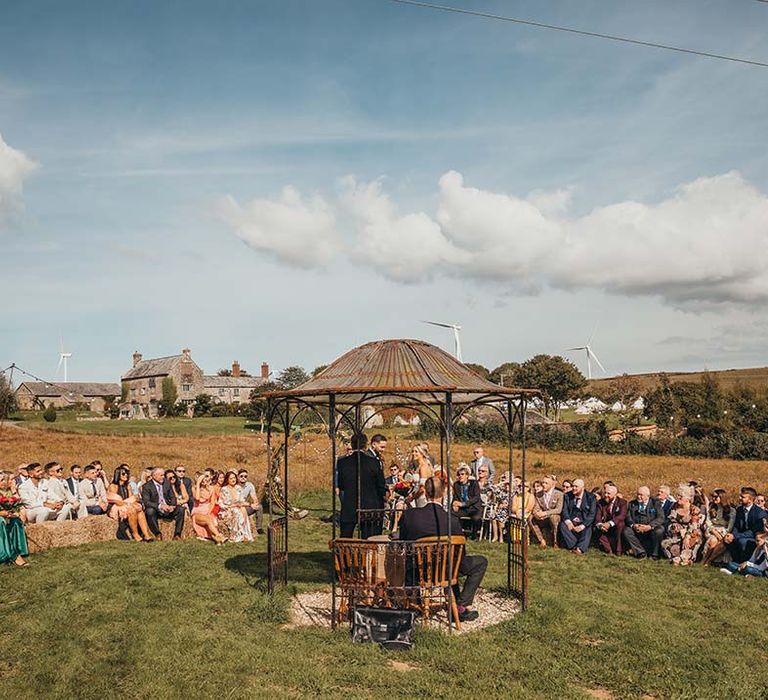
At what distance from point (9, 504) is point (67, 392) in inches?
4223

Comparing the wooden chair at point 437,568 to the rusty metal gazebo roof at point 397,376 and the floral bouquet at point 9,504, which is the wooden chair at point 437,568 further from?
the floral bouquet at point 9,504

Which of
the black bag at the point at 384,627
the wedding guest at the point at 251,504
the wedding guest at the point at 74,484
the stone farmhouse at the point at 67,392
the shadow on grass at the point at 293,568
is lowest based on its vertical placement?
the shadow on grass at the point at 293,568

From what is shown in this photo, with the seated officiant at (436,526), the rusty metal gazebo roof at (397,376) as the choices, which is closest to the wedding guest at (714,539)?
the rusty metal gazebo roof at (397,376)

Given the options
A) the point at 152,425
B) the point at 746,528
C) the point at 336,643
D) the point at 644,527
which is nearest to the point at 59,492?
the point at 336,643

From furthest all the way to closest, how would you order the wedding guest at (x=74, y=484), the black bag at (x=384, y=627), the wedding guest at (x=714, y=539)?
the wedding guest at (x=74, y=484), the wedding guest at (x=714, y=539), the black bag at (x=384, y=627)

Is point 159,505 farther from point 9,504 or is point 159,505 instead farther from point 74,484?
point 9,504

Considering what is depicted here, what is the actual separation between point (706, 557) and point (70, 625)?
1102 centimetres

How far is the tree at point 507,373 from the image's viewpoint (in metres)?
89.3

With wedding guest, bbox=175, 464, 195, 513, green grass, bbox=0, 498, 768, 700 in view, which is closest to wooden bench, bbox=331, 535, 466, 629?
green grass, bbox=0, 498, 768, 700

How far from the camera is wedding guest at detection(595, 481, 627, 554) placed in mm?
14875

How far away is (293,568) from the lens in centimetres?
1301

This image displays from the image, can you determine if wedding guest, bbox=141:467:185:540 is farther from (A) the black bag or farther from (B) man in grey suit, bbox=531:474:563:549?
(A) the black bag

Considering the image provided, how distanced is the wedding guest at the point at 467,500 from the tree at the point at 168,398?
74.0 m

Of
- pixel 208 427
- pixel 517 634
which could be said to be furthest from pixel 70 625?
pixel 208 427
